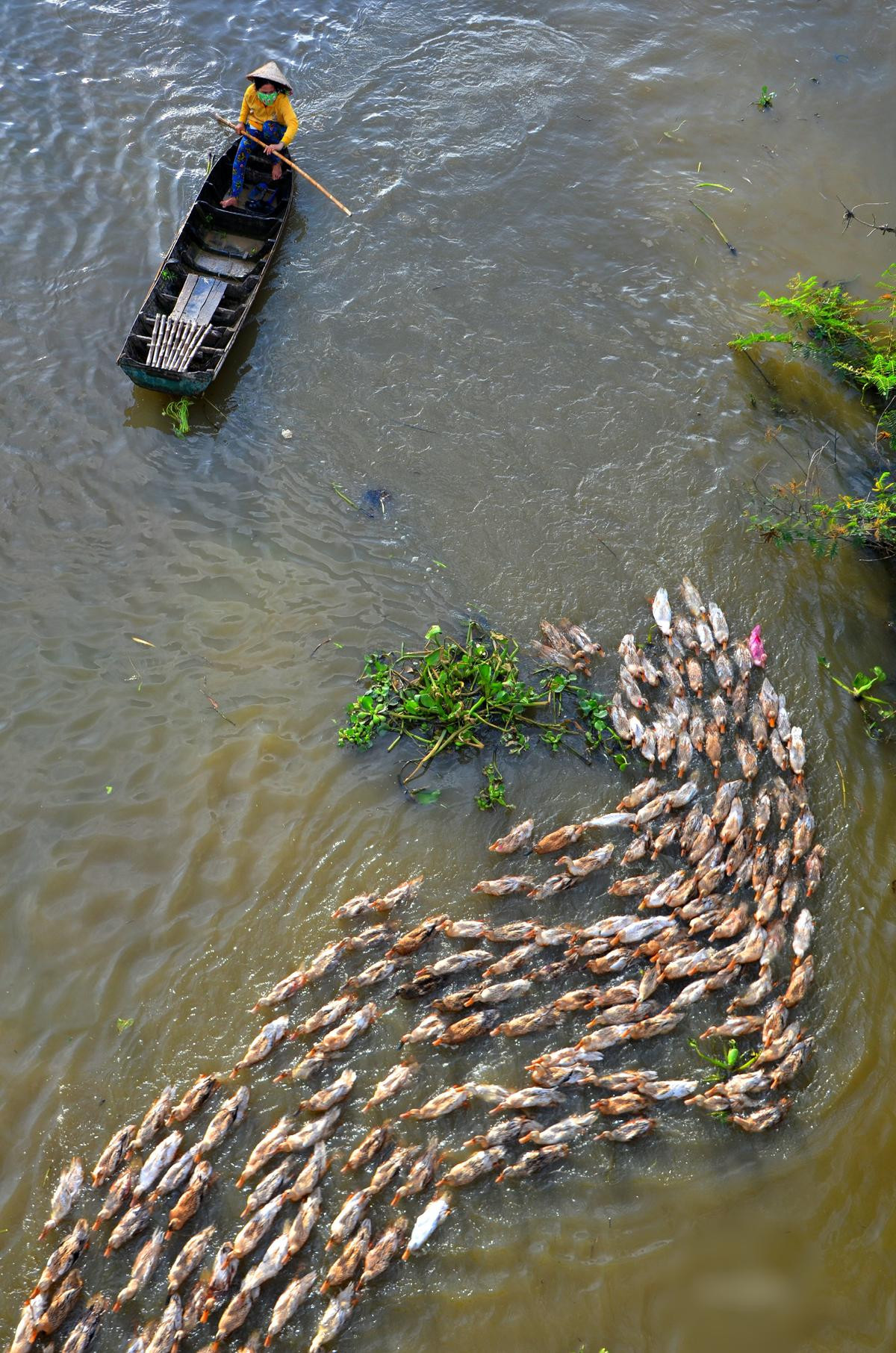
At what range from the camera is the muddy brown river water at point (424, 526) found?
20.7 ft

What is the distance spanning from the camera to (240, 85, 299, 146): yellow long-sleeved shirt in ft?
37.1

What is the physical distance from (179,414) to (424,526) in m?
2.86

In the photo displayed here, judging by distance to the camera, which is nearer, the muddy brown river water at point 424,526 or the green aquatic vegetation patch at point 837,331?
the muddy brown river water at point 424,526

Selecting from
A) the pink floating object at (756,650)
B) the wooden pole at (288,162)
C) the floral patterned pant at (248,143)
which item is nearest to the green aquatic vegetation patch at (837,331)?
the pink floating object at (756,650)

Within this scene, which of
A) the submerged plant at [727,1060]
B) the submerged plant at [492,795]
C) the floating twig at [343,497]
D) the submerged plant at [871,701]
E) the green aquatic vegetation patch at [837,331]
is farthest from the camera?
the green aquatic vegetation patch at [837,331]

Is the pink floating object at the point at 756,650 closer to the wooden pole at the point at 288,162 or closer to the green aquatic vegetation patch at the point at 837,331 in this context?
the green aquatic vegetation patch at the point at 837,331

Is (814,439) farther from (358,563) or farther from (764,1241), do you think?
(764,1241)

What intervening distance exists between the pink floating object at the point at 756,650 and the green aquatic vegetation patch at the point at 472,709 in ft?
4.90

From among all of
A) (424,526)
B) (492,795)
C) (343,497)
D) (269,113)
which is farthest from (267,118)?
(492,795)

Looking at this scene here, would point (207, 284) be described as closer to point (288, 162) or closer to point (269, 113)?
point (288, 162)

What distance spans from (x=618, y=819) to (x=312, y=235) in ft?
27.0

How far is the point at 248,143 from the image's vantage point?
11.4 meters

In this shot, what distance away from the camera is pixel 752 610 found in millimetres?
8977

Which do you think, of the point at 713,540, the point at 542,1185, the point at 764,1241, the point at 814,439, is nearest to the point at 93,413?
the point at 713,540
